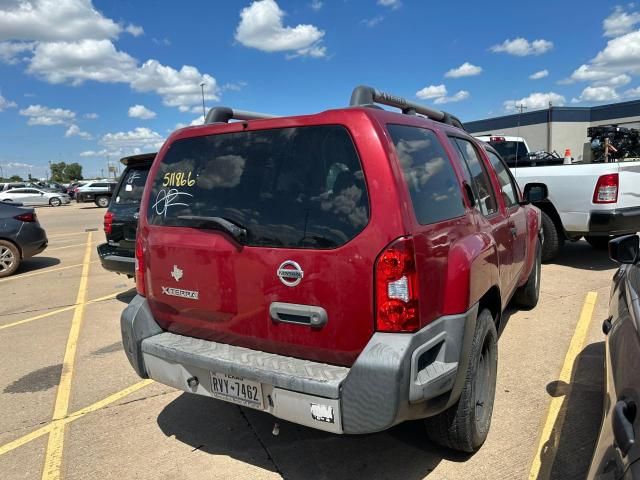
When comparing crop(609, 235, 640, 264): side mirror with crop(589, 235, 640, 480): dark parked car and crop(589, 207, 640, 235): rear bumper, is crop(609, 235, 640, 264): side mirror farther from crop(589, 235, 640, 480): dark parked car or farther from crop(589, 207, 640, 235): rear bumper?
crop(589, 207, 640, 235): rear bumper

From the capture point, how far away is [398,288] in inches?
84.7

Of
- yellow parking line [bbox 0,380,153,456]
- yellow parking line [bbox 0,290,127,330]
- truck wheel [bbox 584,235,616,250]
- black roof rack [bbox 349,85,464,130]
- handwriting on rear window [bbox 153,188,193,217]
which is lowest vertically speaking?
yellow parking line [bbox 0,380,153,456]

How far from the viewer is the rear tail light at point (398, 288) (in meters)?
2.14

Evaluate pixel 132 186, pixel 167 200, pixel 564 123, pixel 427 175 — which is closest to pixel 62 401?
pixel 167 200

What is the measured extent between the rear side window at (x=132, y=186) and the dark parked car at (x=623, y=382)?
16.8ft

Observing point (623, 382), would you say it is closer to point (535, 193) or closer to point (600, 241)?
point (535, 193)

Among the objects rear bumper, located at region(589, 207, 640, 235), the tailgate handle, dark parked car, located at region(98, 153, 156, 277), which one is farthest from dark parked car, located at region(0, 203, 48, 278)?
rear bumper, located at region(589, 207, 640, 235)

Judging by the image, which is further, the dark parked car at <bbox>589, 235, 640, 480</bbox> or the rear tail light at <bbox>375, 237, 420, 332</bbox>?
the rear tail light at <bbox>375, 237, 420, 332</bbox>

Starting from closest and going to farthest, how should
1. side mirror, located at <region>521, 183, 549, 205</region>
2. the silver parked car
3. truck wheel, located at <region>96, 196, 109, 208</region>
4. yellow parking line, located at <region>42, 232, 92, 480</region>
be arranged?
yellow parking line, located at <region>42, 232, 92, 480</region> → side mirror, located at <region>521, 183, 549, 205</region> → truck wheel, located at <region>96, 196, 109, 208</region> → the silver parked car

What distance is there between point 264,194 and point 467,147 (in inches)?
70.6

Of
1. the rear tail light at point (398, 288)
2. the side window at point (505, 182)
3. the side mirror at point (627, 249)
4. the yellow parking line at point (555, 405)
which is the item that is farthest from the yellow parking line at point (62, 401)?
the side window at point (505, 182)

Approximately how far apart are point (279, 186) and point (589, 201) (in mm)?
5636

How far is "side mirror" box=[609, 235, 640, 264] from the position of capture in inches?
103

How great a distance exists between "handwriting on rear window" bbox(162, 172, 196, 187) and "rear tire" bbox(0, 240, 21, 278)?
7.41 meters
